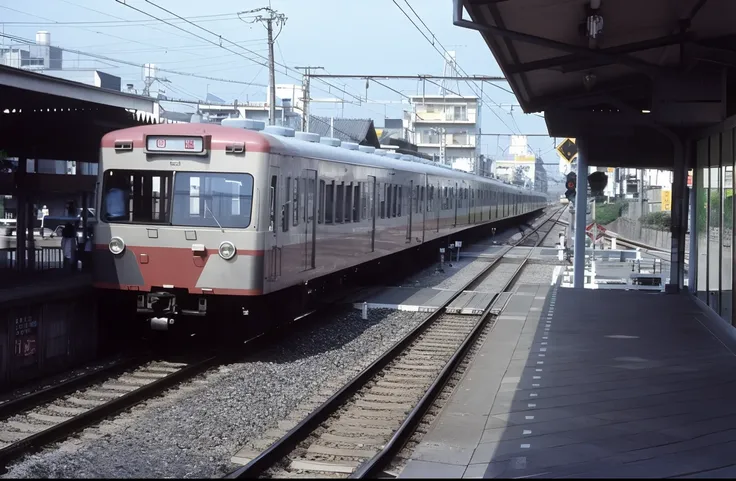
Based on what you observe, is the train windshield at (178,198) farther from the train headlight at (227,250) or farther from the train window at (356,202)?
the train window at (356,202)

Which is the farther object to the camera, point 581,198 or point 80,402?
point 581,198

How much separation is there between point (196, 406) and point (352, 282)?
1110cm

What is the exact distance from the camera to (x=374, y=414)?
8688mm

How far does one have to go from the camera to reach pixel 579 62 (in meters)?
11.5

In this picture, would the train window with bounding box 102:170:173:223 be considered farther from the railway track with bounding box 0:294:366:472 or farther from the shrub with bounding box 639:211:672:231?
the shrub with bounding box 639:211:672:231

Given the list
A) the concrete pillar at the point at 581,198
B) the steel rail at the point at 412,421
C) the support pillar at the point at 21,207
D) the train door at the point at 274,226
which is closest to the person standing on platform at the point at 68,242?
the support pillar at the point at 21,207

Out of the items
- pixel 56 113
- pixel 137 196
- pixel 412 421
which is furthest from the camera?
pixel 56 113

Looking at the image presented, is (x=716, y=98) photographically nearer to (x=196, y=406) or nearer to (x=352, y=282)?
(x=196, y=406)

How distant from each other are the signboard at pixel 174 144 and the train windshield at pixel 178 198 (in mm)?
275

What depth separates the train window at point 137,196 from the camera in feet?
36.0

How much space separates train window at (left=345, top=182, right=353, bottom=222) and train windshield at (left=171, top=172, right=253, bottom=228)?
4.55 meters

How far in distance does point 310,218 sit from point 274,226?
1854 mm

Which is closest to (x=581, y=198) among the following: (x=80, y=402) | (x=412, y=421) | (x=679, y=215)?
(x=679, y=215)

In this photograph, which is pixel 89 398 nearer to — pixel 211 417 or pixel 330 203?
pixel 211 417
